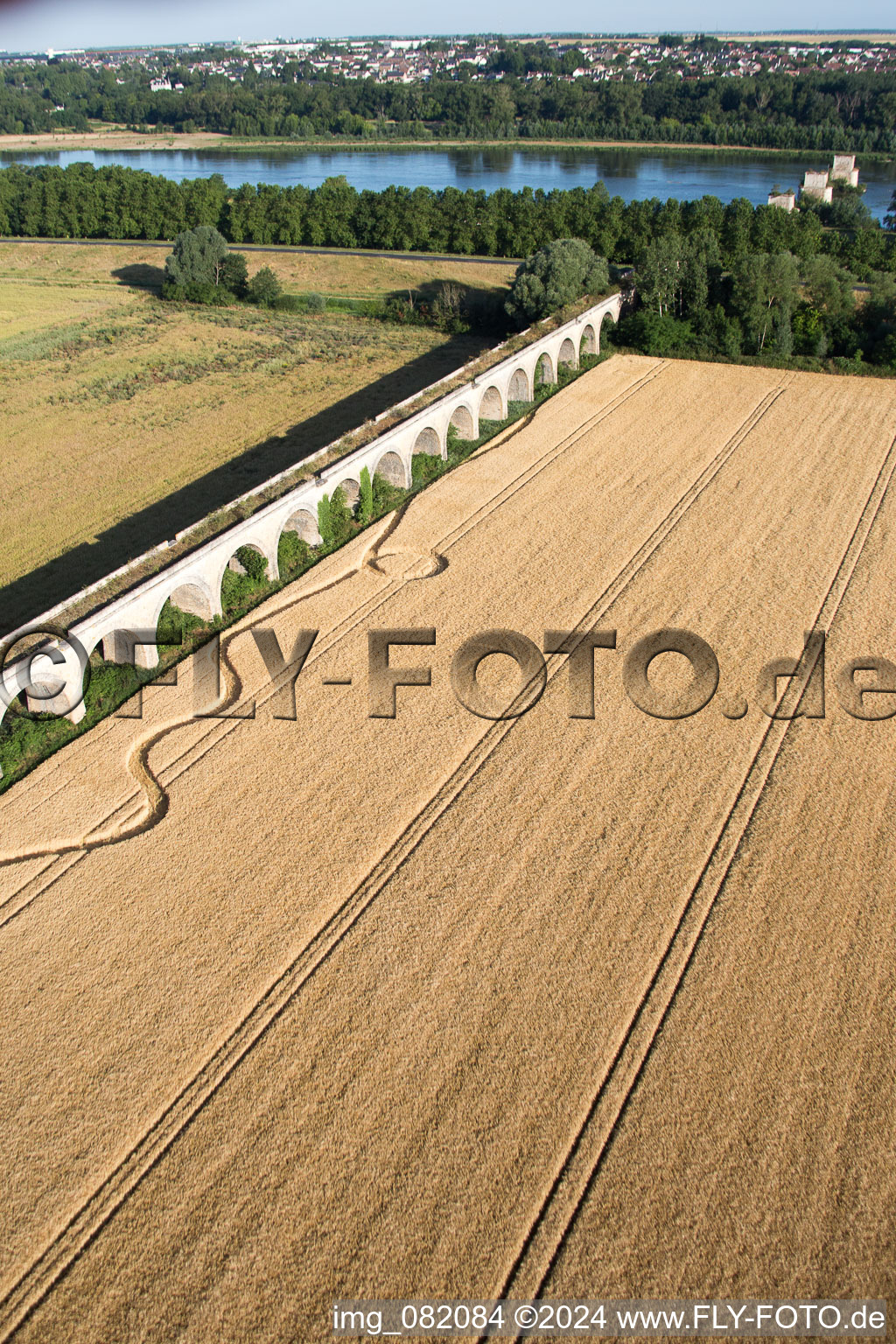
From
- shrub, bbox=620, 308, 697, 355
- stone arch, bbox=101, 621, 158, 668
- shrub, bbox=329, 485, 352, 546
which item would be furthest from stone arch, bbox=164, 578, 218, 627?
shrub, bbox=620, 308, 697, 355

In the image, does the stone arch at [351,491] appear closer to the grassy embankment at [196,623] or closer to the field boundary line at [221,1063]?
the grassy embankment at [196,623]

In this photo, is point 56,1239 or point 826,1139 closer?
point 56,1239

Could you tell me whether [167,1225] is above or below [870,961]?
below

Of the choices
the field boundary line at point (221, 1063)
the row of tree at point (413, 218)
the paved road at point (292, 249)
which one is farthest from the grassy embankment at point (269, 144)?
the field boundary line at point (221, 1063)

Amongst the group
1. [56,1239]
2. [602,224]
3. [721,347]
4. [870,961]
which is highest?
[602,224]

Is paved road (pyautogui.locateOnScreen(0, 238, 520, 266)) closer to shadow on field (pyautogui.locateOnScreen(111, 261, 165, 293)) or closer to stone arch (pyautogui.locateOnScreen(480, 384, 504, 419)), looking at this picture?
shadow on field (pyautogui.locateOnScreen(111, 261, 165, 293))

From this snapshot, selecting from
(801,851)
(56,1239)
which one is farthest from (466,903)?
(56,1239)

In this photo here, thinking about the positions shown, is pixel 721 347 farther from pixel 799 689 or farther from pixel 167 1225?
pixel 167 1225
